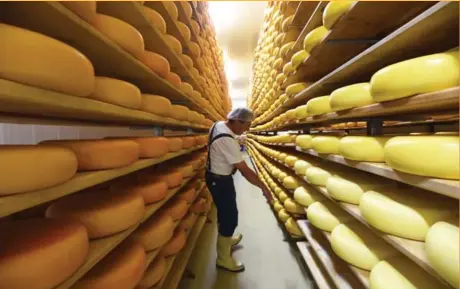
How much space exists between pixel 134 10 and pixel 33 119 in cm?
73

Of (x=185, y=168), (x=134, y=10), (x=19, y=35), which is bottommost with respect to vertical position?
(x=185, y=168)

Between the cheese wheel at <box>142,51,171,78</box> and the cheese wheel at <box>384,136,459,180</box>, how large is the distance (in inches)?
46.4

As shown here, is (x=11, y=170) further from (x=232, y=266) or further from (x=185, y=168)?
(x=232, y=266)

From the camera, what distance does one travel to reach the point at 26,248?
780 mm

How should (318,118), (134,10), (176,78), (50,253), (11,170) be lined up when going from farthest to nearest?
(176,78), (318,118), (134,10), (50,253), (11,170)

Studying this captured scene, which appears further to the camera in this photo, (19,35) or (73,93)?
(73,93)

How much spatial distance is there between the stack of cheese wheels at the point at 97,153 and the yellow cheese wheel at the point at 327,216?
1.20 meters

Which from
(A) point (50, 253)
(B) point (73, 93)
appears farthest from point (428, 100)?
(A) point (50, 253)

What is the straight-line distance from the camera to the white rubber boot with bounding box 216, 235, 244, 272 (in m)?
2.62

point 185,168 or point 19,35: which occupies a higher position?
point 19,35

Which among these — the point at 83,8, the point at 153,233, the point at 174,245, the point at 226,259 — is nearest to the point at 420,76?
the point at 83,8

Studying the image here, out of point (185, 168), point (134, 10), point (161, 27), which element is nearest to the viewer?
point (134, 10)

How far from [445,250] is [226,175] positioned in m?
2.06

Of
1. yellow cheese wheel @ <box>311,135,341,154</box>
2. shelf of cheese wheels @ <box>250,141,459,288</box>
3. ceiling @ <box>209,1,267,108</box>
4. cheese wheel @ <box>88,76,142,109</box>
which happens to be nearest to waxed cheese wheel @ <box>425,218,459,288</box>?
shelf of cheese wheels @ <box>250,141,459,288</box>
